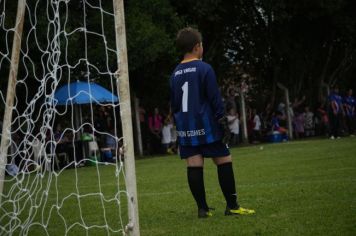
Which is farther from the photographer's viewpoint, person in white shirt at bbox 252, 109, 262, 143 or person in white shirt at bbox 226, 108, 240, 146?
person in white shirt at bbox 252, 109, 262, 143

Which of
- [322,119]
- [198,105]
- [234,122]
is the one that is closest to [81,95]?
[234,122]

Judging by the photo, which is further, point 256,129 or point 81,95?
point 256,129

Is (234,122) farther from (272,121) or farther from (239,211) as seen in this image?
(239,211)

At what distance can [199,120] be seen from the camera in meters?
8.26

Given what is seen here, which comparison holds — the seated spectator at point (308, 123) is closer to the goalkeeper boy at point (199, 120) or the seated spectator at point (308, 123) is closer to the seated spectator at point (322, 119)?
the seated spectator at point (322, 119)

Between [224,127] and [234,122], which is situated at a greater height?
[234,122]

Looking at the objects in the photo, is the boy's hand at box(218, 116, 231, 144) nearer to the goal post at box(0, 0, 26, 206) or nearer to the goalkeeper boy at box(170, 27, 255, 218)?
the goalkeeper boy at box(170, 27, 255, 218)

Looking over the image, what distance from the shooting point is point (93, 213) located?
960cm

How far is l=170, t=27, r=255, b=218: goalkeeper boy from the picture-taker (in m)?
8.24

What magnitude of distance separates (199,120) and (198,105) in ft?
0.57

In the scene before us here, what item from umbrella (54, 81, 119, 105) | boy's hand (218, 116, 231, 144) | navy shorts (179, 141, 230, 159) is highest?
umbrella (54, 81, 119, 105)

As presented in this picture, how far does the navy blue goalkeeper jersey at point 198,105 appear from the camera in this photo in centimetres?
821

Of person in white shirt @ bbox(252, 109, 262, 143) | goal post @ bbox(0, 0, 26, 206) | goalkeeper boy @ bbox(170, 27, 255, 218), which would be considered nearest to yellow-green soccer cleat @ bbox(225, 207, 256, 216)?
goalkeeper boy @ bbox(170, 27, 255, 218)

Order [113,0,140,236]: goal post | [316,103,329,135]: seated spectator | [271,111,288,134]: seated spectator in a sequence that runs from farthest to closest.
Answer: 1. [316,103,329,135]: seated spectator
2. [271,111,288,134]: seated spectator
3. [113,0,140,236]: goal post
